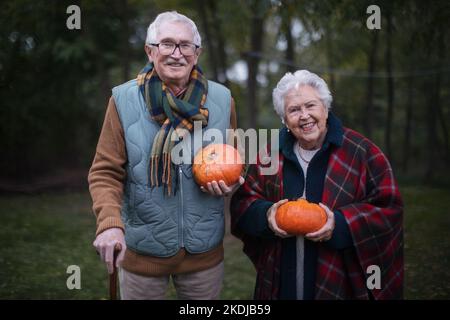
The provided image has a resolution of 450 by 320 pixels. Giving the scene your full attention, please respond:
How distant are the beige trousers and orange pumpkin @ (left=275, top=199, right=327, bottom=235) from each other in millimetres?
548

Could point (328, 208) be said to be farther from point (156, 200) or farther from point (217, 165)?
point (156, 200)

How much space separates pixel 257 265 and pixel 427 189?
207 centimetres

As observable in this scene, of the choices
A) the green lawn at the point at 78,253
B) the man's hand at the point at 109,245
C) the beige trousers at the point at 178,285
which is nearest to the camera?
the man's hand at the point at 109,245

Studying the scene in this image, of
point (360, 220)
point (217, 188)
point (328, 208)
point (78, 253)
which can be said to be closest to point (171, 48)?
point (217, 188)

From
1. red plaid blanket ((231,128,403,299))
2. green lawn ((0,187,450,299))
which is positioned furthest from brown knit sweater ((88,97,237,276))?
green lawn ((0,187,450,299))

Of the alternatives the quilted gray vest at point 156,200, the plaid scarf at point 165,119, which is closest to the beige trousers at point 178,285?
the quilted gray vest at point 156,200

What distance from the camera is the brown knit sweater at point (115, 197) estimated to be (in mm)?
2309

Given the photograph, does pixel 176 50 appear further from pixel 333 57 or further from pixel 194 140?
pixel 333 57

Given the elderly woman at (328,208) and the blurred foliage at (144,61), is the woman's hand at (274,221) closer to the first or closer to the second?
the elderly woman at (328,208)

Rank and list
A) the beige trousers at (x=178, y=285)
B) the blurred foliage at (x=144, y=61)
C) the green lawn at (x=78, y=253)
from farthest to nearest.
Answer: the blurred foliage at (x=144, y=61)
the green lawn at (x=78, y=253)
the beige trousers at (x=178, y=285)

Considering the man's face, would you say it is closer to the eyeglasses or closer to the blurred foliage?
the eyeglasses

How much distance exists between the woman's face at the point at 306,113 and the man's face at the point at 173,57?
554 mm
